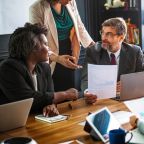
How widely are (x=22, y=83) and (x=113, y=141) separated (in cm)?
93

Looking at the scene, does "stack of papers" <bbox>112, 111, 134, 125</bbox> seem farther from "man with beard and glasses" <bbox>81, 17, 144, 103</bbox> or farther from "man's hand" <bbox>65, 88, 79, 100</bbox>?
"man with beard and glasses" <bbox>81, 17, 144, 103</bbox>

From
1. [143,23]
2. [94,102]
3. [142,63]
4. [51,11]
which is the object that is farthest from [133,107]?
[143,23]

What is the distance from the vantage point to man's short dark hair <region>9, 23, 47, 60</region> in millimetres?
2492

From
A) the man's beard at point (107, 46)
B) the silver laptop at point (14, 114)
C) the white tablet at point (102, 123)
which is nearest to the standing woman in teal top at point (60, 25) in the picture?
the man's beard at point (107, 46)

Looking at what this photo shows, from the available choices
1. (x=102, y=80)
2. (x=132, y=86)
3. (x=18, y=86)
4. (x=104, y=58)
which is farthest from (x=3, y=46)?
(x=132, y=86)

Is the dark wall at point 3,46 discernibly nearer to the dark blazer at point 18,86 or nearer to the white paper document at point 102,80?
the dark blazer at point 18,86

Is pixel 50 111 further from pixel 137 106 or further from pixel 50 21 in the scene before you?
pixel 50 21

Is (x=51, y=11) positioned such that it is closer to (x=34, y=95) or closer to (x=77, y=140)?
(x=34, y=95)

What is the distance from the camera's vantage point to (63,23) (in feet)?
11.8

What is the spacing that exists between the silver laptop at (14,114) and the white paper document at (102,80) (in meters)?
0.61

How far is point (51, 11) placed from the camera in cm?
346

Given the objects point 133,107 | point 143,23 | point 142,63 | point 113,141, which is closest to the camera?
point 113,141

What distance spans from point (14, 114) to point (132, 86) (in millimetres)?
900

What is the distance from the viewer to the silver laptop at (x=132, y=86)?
7.92 feet
